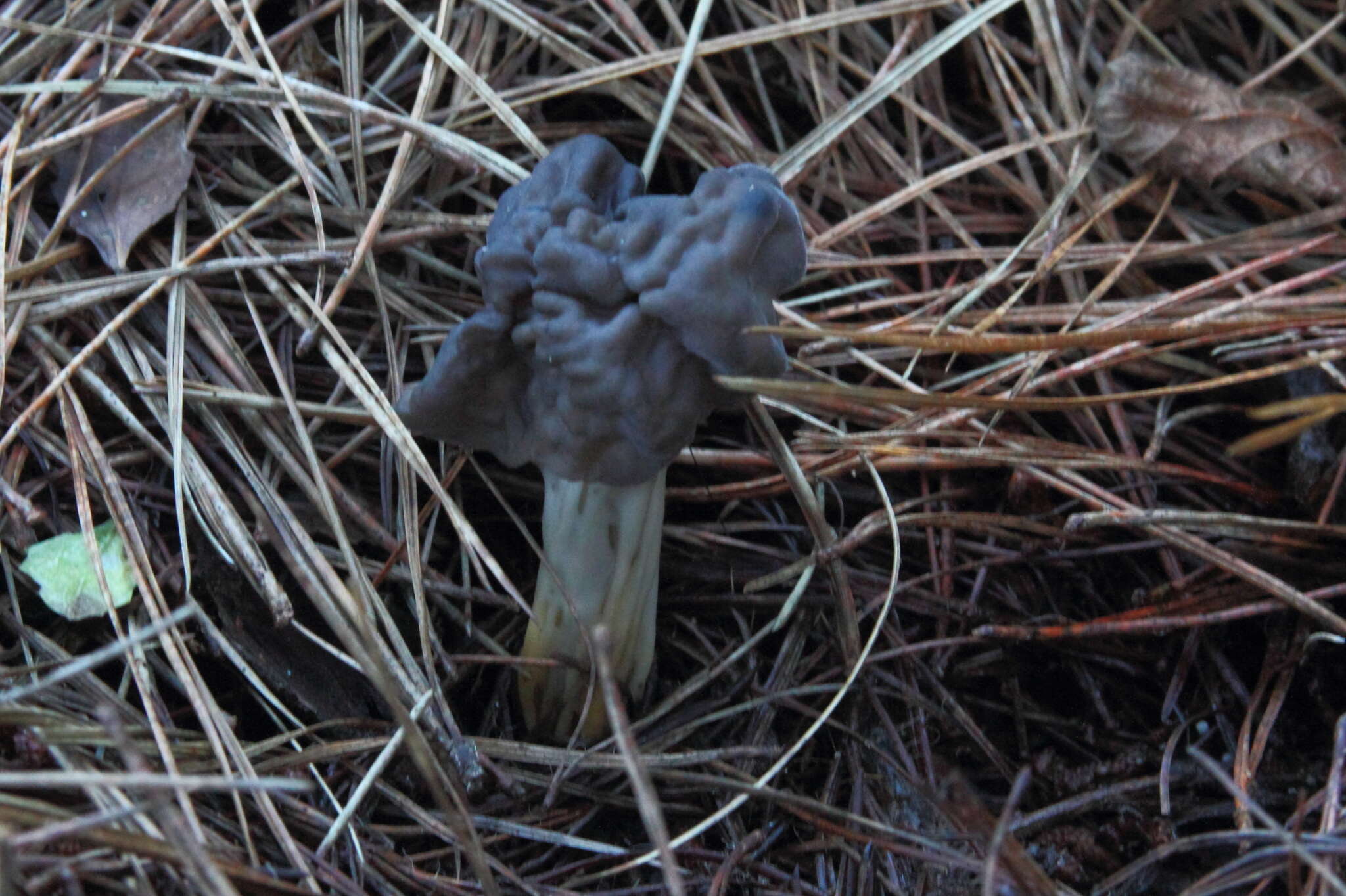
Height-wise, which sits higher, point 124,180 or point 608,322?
point 124,180

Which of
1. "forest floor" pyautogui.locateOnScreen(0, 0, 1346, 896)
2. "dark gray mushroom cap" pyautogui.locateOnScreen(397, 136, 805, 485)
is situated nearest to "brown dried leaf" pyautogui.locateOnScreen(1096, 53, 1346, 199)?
"forest floor" pyautogui.locateOnScreen(0, 0, 1346, 896)

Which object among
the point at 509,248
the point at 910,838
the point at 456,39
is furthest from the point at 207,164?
the point at 910,838

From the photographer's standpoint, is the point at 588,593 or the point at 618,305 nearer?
the point at 618,305

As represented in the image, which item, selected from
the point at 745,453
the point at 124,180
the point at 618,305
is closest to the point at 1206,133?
the point at 745,453

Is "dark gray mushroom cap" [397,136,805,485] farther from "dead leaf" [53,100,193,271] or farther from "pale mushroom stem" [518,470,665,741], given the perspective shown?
"dead leaf" [53,100,193,271]

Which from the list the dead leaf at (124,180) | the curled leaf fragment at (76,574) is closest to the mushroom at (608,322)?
the curled leaf fragment at (76,574)

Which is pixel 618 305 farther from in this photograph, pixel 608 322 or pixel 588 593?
pixel 588 593

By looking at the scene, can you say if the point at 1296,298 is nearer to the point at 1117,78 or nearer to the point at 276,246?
the point at 1117,78
